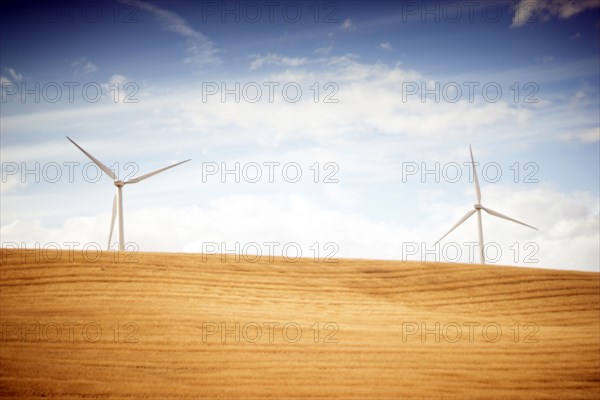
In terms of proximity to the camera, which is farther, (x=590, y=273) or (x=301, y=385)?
(x=590, y=273)

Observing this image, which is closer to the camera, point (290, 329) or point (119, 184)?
point (290, 329)

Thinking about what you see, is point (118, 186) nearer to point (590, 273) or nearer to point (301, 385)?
point (301, 385)

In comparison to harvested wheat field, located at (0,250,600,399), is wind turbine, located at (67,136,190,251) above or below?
above

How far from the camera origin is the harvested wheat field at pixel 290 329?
7609 mm

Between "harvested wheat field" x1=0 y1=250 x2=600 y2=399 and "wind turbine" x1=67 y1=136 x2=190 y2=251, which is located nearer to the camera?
"harvested wheat field" x1=0 y1=250 x2=600 y2=399

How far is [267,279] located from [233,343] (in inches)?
188

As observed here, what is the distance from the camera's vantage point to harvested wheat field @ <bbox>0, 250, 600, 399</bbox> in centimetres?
761

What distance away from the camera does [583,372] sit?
878cm

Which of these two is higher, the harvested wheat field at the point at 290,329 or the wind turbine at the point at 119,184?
the wind turbine at the point at 119,184

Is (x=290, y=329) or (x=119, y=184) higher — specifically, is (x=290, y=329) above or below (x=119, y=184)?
below

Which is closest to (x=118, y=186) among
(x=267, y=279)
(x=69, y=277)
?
(x=69, y=277)

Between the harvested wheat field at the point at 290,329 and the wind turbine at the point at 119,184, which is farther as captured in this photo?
the wind turbine at the point at 119,184

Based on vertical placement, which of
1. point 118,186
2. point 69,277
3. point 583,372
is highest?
point 118,186

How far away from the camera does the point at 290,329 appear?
1053cm
